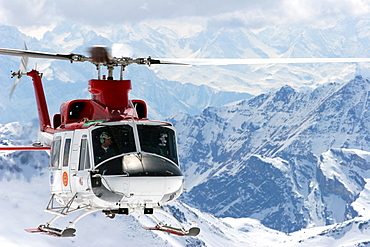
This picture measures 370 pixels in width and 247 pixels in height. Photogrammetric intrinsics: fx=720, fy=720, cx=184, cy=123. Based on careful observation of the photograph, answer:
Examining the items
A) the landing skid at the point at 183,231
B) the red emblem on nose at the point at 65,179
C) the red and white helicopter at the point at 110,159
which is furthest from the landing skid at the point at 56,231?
the landing skid at the point at 183,231

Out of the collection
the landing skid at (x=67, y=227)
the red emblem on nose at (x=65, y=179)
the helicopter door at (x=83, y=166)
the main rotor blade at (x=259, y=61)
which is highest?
the main rotor blade at (x=259, y=61)

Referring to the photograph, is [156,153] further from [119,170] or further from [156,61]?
[156,61]

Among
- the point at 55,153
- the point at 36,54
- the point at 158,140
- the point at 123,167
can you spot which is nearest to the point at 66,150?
the point at 55,153

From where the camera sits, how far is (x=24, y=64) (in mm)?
32406

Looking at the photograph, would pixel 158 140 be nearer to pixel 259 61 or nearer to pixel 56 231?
pixel 259 61

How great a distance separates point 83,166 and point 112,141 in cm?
128

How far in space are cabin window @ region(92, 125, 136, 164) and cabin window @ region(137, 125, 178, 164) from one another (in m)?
0.38

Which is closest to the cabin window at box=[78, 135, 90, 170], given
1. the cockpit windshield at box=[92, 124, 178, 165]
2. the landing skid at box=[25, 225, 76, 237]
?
the cockpit windshield at box=[92, 124, 178, 165]

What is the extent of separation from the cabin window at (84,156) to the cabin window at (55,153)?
1.94m

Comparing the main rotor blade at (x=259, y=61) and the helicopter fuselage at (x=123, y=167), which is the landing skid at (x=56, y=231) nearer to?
the helicopter fuselage at (x=123, y=167)

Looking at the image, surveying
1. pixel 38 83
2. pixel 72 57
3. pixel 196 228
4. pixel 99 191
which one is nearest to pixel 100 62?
pixel 72 57

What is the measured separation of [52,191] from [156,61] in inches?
234

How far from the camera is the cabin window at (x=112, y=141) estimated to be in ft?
73.9

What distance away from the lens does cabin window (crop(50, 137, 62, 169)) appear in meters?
25.0
